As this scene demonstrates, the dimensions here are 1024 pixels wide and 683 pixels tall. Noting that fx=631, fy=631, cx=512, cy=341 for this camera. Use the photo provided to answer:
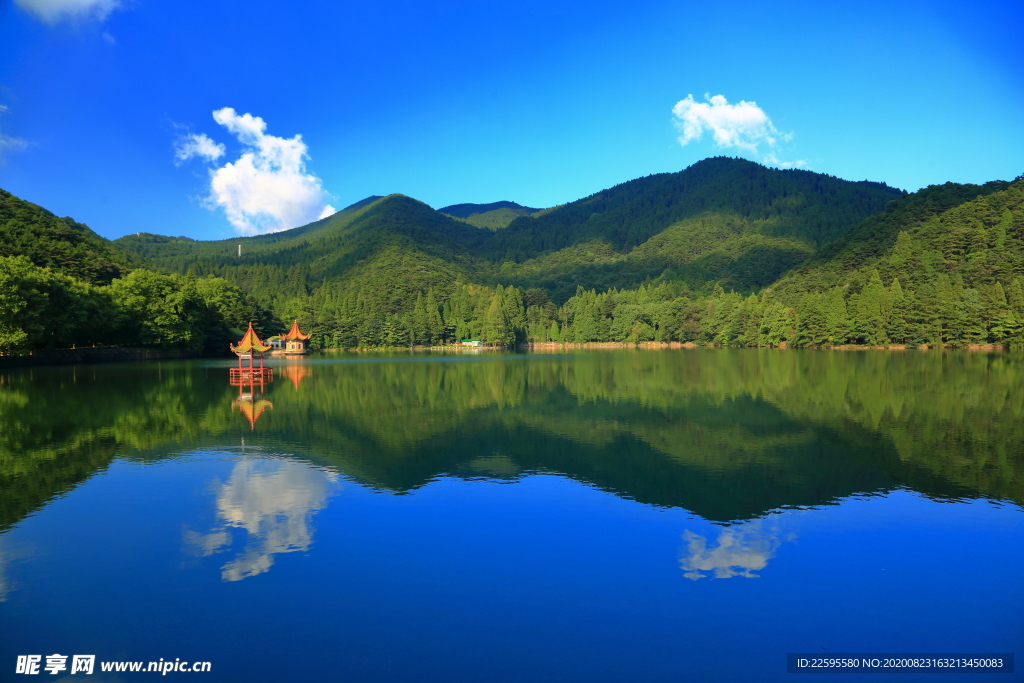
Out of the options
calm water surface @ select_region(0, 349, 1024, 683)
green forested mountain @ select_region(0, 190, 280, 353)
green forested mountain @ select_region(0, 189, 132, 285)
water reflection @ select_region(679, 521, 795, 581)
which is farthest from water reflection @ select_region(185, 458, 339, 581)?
green forested mountain @ select_region(0, 189, 132, 285)

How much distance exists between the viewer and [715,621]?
24.7 feet

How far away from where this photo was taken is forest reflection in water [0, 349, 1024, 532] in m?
13.9

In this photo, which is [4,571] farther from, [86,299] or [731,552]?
[86,299]

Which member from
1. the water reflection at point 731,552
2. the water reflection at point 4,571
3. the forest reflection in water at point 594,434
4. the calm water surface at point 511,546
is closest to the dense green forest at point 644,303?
the forest reflection in water at point 594,434

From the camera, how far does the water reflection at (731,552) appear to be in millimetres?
8977

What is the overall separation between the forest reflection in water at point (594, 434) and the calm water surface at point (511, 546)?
0.14 meters

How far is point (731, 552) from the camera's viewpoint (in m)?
9.75

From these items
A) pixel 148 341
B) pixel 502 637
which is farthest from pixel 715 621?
pixel 148 341

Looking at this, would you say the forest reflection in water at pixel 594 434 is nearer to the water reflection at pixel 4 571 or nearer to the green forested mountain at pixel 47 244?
the water reflection at pixel 4 571

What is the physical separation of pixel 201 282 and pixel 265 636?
108934 mm

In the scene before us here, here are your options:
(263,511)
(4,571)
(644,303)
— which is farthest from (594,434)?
(644,303)

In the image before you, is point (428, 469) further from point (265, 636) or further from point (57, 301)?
point (57, 301)

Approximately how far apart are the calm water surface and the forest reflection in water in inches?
5.7

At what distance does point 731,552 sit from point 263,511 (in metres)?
8.39
